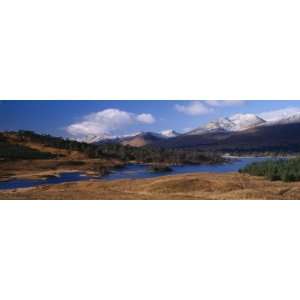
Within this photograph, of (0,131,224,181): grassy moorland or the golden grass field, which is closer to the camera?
the golden grass field

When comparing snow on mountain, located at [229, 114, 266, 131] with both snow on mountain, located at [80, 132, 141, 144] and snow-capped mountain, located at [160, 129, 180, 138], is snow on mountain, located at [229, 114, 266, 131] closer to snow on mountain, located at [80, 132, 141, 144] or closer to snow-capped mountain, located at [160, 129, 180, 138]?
snow-capped mountain, located at [160, 129, 180, 138]

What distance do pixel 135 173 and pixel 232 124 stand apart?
1.67 meters

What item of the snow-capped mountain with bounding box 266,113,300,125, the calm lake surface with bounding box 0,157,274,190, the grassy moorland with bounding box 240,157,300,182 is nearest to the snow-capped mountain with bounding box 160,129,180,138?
the calm lake surface with bounding box 0,157,274,190

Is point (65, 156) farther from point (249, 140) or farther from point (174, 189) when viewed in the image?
point (249, 140)

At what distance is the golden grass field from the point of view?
746cm

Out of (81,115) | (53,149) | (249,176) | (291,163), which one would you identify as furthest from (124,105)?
(291,163)

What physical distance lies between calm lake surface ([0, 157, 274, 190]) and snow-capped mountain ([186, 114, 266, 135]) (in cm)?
50

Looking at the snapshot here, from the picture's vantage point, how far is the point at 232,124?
7.85 metres

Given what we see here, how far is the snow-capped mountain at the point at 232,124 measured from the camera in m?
7.64

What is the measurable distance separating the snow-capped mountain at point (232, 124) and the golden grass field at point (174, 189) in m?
0.70

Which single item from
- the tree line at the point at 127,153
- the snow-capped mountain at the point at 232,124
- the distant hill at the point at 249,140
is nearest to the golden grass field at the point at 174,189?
the tree line at the point at 127,153

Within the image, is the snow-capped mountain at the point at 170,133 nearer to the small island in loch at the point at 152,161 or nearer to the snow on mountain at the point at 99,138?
the small island in loch at the point at 152,161

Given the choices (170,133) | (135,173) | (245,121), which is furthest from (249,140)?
(135,173)

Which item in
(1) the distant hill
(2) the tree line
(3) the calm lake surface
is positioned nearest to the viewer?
(3) the calm lake surface
